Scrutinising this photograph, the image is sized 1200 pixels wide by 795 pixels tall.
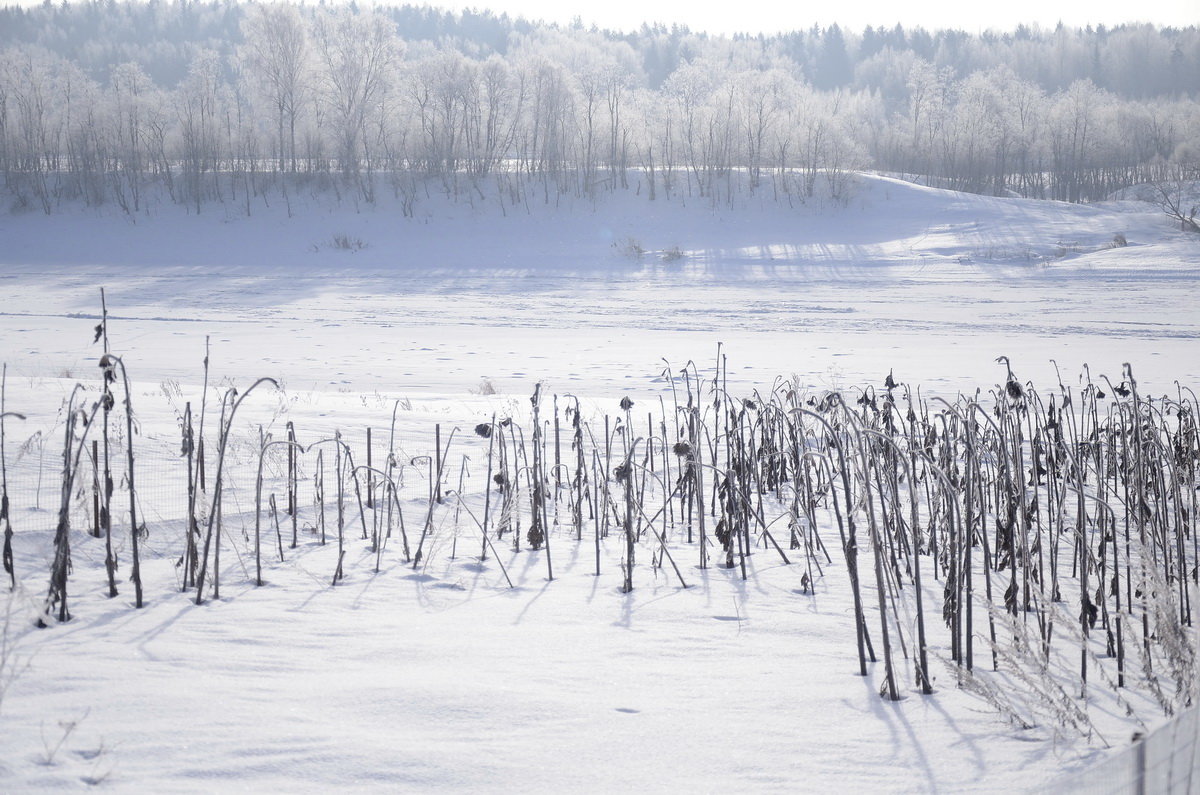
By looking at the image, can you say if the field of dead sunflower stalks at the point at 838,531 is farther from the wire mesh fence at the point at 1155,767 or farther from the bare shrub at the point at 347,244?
the bare shrub at the point at 347,244

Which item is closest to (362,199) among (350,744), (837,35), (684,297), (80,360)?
(684,297)

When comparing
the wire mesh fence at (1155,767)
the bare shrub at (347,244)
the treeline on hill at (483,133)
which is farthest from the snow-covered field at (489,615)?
the treeline on hill at (483,133)

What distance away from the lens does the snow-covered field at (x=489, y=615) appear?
2189 millimetres

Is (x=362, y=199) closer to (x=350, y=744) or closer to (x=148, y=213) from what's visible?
(x=148, y=213)

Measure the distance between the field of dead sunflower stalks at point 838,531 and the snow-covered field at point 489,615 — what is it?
0.09 m

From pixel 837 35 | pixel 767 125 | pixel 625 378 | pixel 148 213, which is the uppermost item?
pixel 837 35

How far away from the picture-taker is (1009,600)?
321 centimetres

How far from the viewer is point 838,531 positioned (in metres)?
4.71

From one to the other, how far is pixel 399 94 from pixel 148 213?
46.8ft

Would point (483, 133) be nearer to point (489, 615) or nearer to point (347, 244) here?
point (347, 244)

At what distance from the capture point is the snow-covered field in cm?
219

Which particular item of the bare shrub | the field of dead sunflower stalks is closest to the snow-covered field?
the field of dead sunflower stalks

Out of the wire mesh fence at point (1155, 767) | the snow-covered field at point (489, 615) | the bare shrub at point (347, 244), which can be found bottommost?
the snow-covered field at point (489, 615)

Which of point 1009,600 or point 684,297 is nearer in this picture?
point 1009,600
